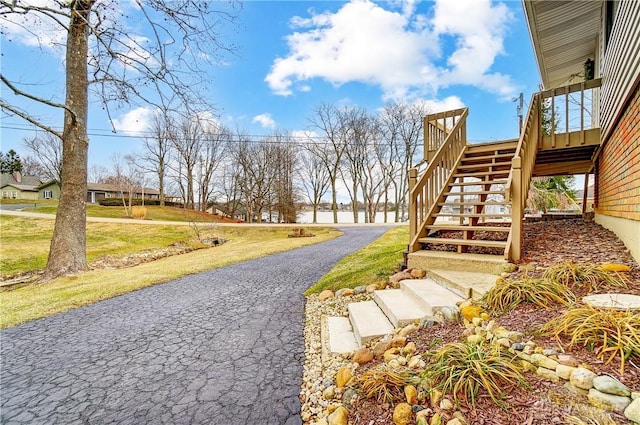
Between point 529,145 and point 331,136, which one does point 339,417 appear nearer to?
point 529,145

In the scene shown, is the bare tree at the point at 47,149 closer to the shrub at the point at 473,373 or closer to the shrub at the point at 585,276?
the shrub at the point at 473,373

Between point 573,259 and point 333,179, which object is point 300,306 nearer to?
point 573,259

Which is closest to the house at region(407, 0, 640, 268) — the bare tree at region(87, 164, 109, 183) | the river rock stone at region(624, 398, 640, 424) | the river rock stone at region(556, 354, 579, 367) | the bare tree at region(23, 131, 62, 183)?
the river rock stone at region(556, 354, 579, 367)

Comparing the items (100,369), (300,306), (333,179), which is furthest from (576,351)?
Result: (333,179)

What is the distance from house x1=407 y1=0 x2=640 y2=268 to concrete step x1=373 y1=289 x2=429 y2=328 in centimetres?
93

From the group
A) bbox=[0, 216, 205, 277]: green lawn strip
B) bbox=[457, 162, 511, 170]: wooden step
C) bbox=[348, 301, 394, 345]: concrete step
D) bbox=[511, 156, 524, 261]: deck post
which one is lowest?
bbox=[0, 216, 205, 277]: green lawn strip

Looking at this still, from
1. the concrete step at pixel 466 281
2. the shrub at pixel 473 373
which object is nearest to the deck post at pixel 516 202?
the concrete step at pixel 466 281

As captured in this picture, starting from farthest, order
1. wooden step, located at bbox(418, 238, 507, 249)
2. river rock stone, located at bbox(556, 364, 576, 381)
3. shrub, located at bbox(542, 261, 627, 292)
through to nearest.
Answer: wooden step, located at bbox(418, 238, 507, 249) < shrub, located at bbox(542, 261, 627, 292) < river rock stone, located at bbox(556, 364, 576, 381)

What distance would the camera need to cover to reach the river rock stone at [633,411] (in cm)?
133

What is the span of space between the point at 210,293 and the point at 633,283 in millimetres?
5318

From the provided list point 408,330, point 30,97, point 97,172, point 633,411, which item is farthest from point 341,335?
point 97,172

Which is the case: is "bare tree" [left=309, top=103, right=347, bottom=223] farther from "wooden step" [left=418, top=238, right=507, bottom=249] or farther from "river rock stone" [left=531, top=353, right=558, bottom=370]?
"river rock stone" [left=531, top=353, right=558, bottom=370]

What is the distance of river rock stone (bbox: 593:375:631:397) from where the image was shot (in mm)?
1448

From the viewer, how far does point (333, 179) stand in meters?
26.7
